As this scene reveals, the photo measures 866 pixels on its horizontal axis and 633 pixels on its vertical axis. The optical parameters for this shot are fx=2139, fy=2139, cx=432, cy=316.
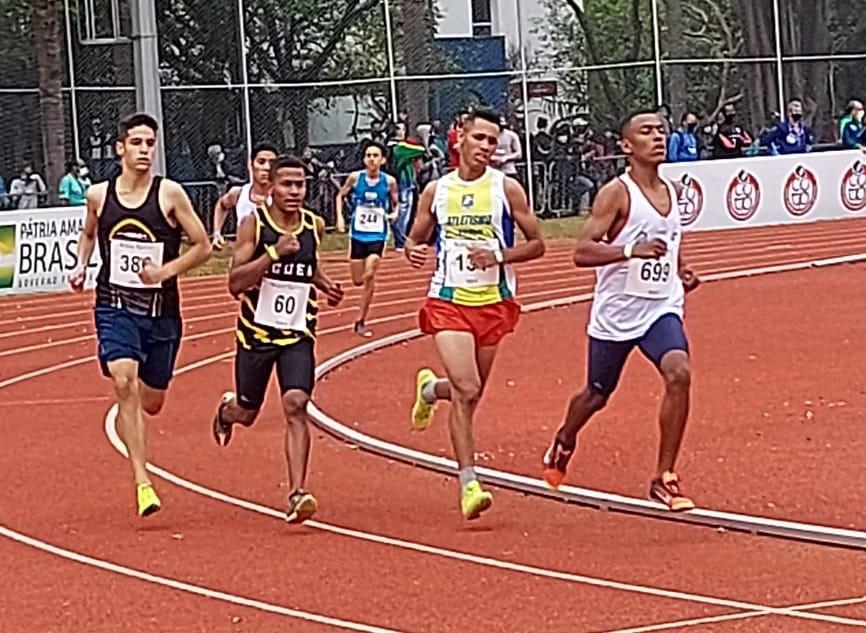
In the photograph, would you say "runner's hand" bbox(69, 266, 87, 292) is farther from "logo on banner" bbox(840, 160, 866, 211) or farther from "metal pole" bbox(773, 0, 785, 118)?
"metal pole" bbox(773, 0, 785, 118)

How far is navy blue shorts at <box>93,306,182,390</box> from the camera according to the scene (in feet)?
34.3

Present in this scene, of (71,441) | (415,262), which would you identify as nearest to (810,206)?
(71,441)

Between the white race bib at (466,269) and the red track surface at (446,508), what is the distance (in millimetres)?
1118

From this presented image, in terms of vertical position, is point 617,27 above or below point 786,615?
above

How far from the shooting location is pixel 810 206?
117ft

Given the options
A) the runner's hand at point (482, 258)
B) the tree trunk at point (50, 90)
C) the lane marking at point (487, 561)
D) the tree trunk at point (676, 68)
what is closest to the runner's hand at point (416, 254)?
the runner's hand at point (482, 258)

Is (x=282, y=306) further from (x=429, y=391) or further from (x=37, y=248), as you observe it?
(x=37, y=248)

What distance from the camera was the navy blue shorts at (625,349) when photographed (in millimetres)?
9812

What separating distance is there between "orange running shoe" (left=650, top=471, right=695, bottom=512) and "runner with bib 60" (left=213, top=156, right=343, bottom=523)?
1677mm

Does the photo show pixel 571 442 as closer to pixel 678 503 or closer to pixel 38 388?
pixel 678 503

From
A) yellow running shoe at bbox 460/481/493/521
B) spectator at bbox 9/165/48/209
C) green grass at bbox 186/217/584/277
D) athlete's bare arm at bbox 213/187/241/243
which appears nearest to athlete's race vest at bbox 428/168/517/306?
yellow running shoe at bbox 460/481/493/521

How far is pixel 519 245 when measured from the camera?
1025cm

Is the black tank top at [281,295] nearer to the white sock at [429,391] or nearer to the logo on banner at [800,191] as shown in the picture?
the white sock at [429,391]

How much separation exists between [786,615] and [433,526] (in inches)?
102
